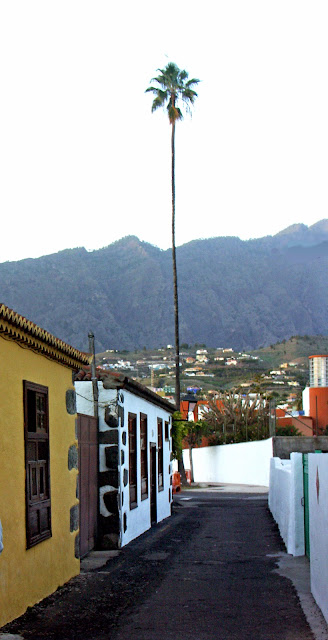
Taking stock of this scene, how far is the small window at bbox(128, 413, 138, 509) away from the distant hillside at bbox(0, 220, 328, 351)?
385 feet

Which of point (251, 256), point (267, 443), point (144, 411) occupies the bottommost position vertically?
point (267, 443)

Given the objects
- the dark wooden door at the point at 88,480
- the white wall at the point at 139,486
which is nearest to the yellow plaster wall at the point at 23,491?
the dark wooden door at the point at 88,480

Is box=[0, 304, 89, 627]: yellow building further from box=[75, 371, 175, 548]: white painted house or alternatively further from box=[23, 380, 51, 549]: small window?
box=[75, 371, 175, 548]: white painted house

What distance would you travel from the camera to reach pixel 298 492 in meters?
12.8

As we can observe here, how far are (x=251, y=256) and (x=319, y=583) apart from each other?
608 ft

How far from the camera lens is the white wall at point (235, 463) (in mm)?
38156

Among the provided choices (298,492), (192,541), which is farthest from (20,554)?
(192,541)

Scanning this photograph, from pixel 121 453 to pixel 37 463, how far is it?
5.30 metres

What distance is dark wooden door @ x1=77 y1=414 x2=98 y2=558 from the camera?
41.3ft

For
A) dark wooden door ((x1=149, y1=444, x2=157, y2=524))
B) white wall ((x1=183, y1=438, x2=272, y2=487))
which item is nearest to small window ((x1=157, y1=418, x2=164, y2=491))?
dark wooden door ((x1=149, y1=444, x2=157, y2=524))

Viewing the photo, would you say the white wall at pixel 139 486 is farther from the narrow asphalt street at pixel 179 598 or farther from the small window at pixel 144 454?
the narrow asphalt street at pixel 179 598

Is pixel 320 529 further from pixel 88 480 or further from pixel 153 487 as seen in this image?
pixel 153 487

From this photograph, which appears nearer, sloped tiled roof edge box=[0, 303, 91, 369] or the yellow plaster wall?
sloped tiled roof edge box=[0, 303, 91, 369]

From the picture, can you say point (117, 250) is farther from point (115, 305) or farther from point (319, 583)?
point (319, 583)
